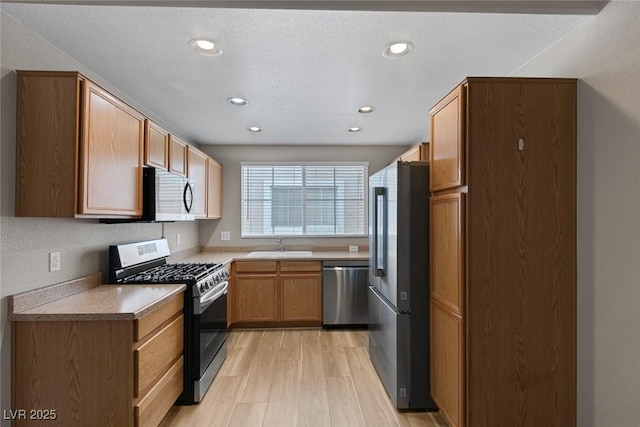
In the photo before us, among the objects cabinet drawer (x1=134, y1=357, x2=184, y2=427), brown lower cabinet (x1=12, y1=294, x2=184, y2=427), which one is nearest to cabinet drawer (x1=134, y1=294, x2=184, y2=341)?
brown lower cabinet (x1=12, y1=294, x2=184, y2=427)

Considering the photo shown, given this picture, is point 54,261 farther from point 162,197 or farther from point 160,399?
point 160,399

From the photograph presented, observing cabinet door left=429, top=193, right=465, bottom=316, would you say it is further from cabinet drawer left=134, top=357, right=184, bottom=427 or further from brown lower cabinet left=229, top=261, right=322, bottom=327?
brown lower cabinet left=229, top=261, right=322, bottom=327

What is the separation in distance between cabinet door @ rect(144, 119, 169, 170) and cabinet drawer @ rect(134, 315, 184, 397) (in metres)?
1.21

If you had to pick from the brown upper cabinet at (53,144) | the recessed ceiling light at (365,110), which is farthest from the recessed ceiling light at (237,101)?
the brown upper cabinet at (53,144)

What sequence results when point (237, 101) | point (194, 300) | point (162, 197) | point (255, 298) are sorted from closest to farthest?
point (194, 300), point (162, 197), point (237, 101), point (255, 298)

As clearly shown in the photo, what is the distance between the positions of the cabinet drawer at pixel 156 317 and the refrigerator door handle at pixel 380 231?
1.52 meters

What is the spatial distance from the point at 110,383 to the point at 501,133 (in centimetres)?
242

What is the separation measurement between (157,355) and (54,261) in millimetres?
823

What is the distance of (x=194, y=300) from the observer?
2.47 meters

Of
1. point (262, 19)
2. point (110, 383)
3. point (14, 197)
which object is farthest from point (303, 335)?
point (262, 19)

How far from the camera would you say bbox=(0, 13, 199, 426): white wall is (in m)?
1.68

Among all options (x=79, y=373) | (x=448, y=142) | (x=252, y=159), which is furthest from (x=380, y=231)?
(x=252, y=159)

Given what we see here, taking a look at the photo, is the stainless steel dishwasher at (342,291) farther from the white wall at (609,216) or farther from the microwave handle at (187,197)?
the white wall at (609,216)

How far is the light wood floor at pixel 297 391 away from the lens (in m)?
2.28
